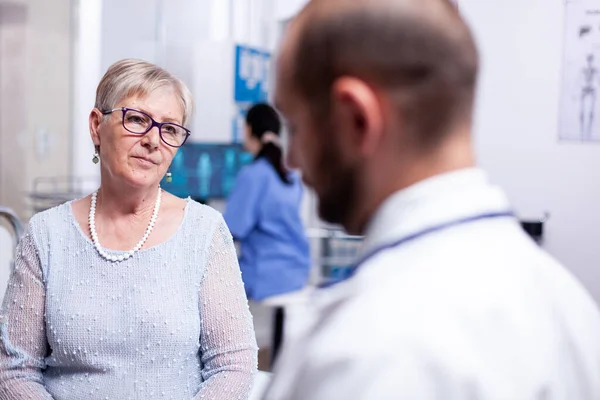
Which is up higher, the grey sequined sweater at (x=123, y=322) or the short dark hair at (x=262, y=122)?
the short dark hair at (x=262, y=122)

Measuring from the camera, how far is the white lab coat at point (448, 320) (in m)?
0.59

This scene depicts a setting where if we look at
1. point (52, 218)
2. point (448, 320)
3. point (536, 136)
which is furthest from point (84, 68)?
point (448, 320)

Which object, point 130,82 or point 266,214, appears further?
point 266,214

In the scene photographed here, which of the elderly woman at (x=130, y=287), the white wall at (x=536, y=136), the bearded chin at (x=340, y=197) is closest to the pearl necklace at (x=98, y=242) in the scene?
the elderly woman at (x=130, y=287)

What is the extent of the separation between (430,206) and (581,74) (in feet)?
13.2

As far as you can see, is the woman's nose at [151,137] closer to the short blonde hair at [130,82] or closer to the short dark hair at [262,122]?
the short blonde hair at [130,82]

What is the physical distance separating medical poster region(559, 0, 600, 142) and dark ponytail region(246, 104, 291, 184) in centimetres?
163

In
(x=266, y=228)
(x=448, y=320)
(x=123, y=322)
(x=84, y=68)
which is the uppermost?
(x=84, y=68)

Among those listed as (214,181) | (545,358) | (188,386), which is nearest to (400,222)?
(545,358)

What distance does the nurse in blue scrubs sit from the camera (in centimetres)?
398

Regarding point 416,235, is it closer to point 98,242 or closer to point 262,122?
point 98,242

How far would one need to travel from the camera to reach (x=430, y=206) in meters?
0.65

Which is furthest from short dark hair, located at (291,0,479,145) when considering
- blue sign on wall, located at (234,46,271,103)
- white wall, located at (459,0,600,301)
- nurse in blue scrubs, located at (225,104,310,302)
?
blue sign on wall, located at (234,46,271,103)

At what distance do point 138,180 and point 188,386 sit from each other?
44 cm
